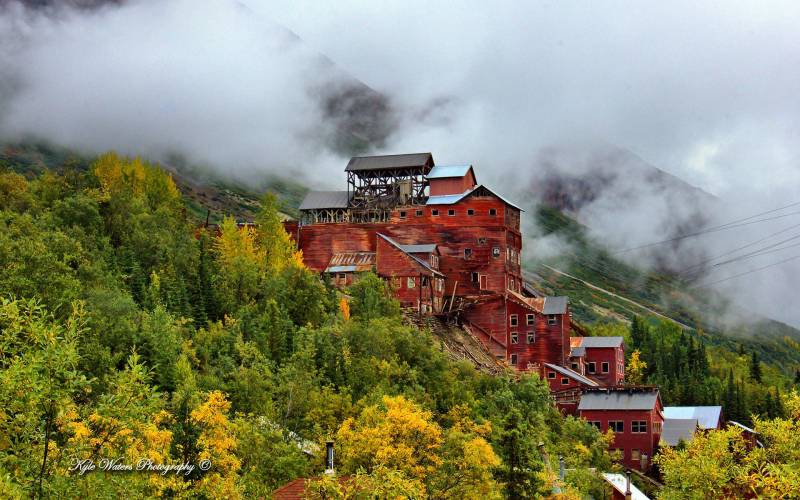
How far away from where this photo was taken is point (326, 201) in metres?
107

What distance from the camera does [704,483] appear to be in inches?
2114

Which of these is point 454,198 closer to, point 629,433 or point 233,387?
point 629,433

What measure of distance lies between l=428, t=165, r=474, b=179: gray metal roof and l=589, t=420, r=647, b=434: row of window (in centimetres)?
2737

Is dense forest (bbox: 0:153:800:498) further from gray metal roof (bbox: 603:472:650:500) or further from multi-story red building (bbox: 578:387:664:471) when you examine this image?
multi-story red building (bbox: 578:387:664:471)

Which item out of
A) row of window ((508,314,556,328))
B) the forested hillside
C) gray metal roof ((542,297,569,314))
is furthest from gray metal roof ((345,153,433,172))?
row of window ((508,314,556,328))

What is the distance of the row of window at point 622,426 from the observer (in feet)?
293

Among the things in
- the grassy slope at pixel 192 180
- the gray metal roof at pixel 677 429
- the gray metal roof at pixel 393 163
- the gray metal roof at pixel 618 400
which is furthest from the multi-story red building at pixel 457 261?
the grassy slope at pixel 192 180

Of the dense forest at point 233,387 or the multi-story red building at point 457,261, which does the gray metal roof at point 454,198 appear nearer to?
the multi-story red building at point 457,261

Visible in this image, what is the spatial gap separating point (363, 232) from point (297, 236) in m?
6.60

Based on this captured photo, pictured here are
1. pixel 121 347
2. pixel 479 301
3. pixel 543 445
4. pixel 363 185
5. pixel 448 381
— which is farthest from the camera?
pixel 363 185

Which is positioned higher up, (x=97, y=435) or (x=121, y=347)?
(x=121, y=347)

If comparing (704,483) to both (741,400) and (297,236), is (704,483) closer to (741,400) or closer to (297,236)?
(297,236)

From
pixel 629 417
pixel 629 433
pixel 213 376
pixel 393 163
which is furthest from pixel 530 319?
pixel 213 376

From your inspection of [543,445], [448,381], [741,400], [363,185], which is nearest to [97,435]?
[543,445]
